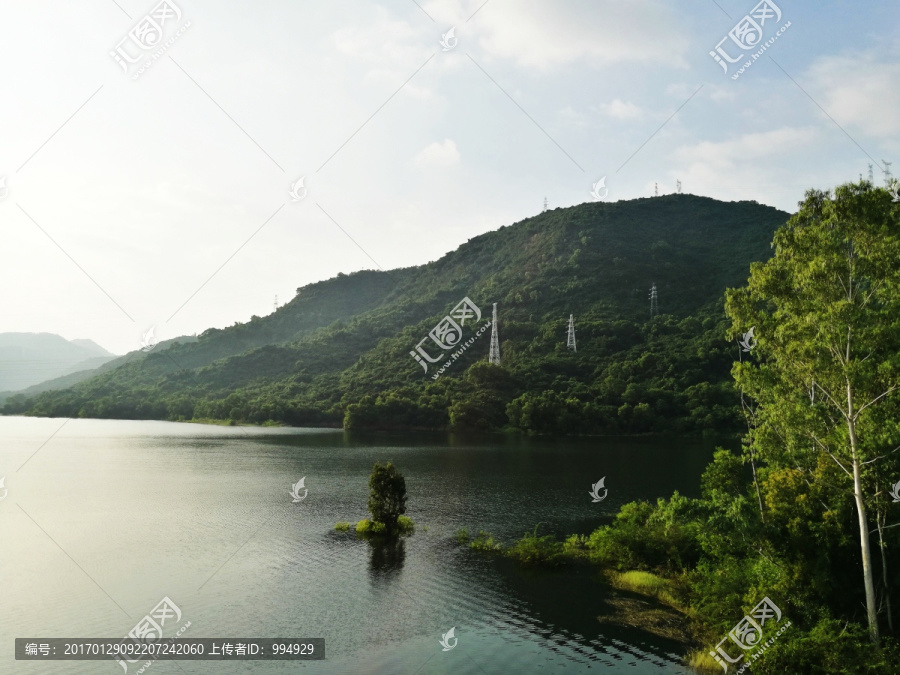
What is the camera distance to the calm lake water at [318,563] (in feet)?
69.5

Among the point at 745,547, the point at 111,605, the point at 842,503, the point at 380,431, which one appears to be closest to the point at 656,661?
the point at 745,547

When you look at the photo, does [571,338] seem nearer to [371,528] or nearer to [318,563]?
[371,528]

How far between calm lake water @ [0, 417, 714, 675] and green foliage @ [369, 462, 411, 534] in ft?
6.75

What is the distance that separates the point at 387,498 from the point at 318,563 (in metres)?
7.00

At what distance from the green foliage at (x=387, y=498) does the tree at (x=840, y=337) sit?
21968 mm

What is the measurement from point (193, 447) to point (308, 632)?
6679 centimetres

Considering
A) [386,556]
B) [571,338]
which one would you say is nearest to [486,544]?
[386,556]

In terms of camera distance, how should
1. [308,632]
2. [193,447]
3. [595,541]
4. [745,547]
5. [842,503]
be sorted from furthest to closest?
[193,447], [595,541], [745,547], [308,632], [842,503]

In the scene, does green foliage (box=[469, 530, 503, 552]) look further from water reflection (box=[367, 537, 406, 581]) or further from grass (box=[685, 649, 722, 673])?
grass (box=[685, 649, 722, 673])

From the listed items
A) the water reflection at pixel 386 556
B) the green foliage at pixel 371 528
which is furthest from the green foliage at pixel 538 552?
the green foliage at pixel 371 528

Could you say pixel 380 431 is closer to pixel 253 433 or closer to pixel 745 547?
pixel 253 433

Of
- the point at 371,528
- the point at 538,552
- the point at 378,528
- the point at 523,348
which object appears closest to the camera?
the point at 538,552

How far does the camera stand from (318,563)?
101ft

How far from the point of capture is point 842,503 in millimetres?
19609
